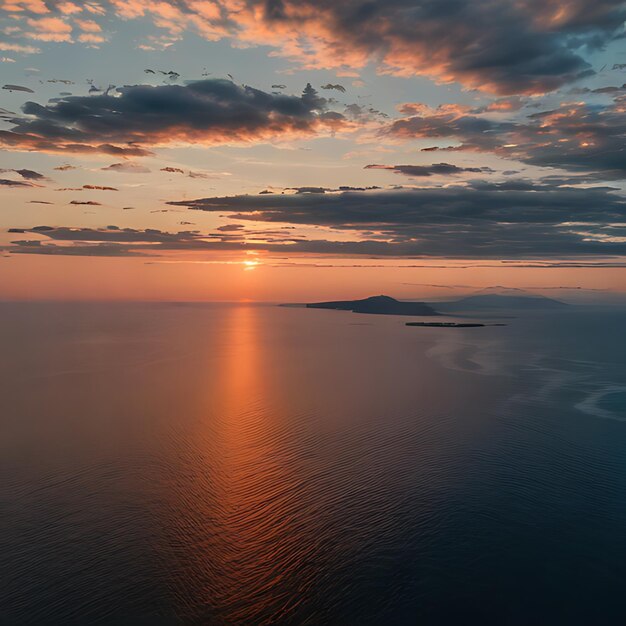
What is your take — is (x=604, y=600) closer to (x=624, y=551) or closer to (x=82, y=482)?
(x=624, y=551)

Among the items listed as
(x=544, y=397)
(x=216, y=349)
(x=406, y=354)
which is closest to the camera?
(x=544, y=397)

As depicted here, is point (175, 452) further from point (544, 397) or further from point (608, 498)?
point (544, 397)

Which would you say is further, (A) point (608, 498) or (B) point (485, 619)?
(A) point (608, 498)

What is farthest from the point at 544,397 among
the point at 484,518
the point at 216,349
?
the point at 216,349

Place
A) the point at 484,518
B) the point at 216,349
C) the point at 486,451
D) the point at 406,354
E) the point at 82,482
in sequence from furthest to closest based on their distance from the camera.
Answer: the point at 216,349 → the point at 406,354 → the point at 486,451 → the point at 82,482 → the point at 484,518

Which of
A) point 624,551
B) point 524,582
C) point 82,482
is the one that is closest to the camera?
point 524,582

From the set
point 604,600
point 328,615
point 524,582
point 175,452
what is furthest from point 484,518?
point 175,452
